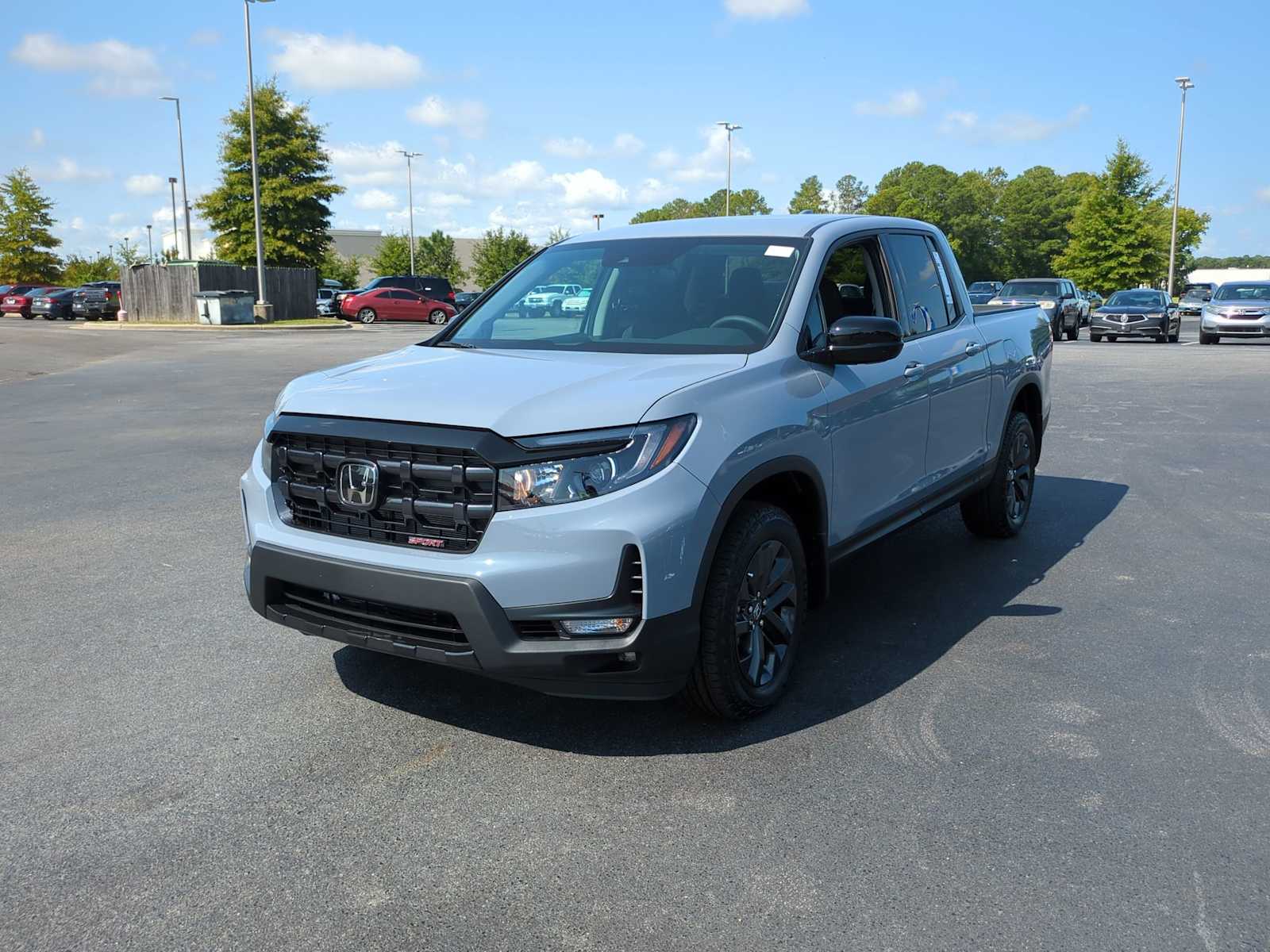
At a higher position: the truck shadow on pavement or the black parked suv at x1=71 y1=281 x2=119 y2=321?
the black parked suv at x1=71 y1=281 x2=119 y2=321

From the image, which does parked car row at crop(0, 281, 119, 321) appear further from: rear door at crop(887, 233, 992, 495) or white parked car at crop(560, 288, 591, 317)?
rear door at crop(887, 233, 992, 495)

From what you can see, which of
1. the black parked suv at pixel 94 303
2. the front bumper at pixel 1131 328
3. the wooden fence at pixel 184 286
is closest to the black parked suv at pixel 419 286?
the wooden fence at pixel 184 286

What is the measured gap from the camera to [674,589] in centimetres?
359

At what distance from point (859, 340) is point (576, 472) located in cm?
149

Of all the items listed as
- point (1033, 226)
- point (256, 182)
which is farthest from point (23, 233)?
point (1033, 226)

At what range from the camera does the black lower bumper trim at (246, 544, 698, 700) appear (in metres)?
3.51

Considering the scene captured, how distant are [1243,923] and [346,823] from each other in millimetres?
2460

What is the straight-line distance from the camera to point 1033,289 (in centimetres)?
3356

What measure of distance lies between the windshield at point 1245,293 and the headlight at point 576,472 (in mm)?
31281

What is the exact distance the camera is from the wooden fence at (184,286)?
43.8m

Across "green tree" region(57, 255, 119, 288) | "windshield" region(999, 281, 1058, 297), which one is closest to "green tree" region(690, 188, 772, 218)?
"green tree" region(57, 255, 119, 288)

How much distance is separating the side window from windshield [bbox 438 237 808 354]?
886 millimetres

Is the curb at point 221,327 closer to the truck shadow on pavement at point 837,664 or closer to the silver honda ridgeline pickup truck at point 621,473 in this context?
the truck shadow on pavement at point 837,664

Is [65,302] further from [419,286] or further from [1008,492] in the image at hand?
[1008,492]
